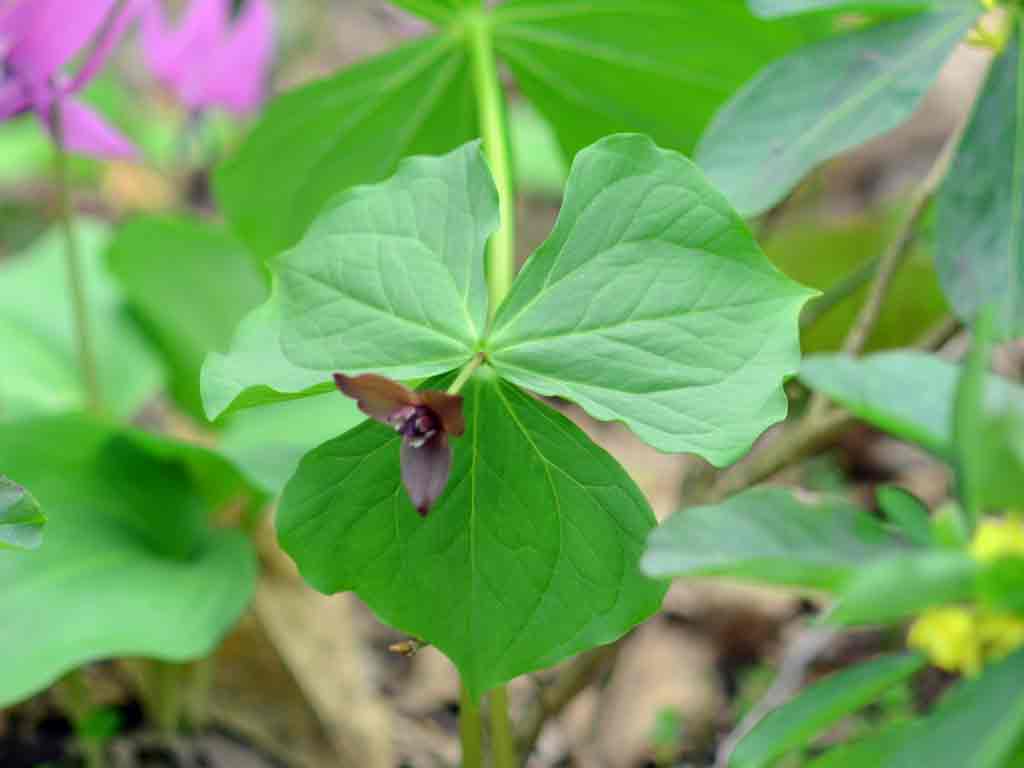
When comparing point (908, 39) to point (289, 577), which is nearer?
point (908, 39)

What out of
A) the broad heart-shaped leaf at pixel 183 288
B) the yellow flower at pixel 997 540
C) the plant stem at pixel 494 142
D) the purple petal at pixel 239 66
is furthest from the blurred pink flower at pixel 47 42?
the yellow flower at pixel 997 540

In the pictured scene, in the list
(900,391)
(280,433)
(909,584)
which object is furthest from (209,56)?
(909,584)

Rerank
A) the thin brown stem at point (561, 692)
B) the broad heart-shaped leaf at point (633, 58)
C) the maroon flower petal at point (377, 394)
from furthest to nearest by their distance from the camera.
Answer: the broad heart-shaped leaf at point (633, 58) → the thin brown stem at point (561, 692) → the maroon flower petal at point (377, 394)

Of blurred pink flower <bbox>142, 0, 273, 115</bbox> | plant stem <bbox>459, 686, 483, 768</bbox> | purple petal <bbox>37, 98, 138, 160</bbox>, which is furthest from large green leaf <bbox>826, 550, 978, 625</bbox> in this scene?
blurred pink flower <bbox>142, 0, 273, 115</bbox>

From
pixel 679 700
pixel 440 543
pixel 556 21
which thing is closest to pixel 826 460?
pixel 679 700

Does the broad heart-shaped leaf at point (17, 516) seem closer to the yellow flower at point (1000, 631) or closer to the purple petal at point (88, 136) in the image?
the yellow flower at point (1000, 631)

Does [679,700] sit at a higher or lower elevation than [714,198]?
lower

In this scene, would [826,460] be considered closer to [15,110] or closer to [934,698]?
[934,698]
